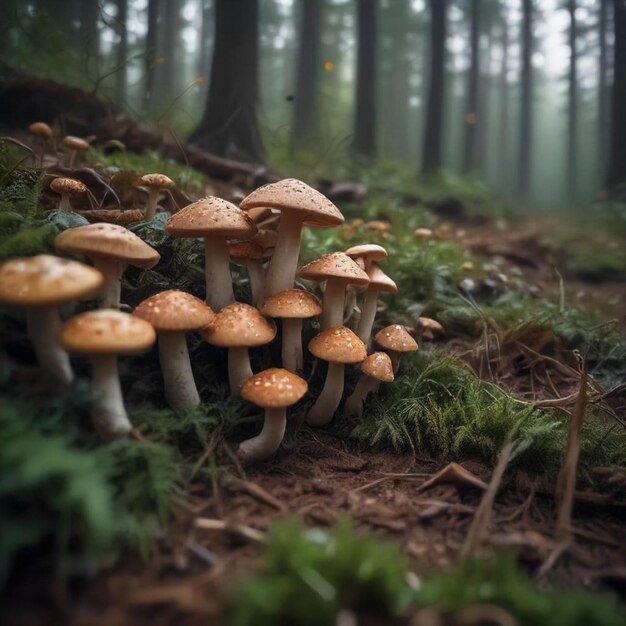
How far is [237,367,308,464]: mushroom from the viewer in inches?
91.3

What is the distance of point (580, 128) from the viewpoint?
161 ft

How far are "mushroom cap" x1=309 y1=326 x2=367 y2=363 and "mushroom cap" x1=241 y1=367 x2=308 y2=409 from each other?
0.99 ft

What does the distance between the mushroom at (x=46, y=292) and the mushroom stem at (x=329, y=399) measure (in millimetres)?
1610

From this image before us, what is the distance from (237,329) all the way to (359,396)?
1.19 meters

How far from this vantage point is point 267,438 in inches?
99.2

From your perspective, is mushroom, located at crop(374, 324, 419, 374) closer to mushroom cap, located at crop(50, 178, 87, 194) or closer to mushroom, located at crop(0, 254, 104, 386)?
mushroom, located at crop(0, 254, 104, 386)

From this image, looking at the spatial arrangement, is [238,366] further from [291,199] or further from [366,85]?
[366,85]

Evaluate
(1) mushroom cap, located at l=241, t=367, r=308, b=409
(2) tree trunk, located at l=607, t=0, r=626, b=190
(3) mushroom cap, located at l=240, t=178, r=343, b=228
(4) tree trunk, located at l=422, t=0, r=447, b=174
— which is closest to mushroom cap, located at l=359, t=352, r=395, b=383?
(1) mushroom cap, located at l=241, t=367, r=308, b=409

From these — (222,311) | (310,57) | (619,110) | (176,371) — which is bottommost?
(176,371)

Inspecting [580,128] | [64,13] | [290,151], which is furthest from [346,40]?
[580,128]

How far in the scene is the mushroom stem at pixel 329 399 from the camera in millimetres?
2934

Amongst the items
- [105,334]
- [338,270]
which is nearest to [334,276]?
[338,270]

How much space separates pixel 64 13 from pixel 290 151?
11.2 metres

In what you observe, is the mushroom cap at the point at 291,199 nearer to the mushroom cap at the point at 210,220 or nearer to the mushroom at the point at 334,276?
the mushroom cap at the point at 210,220
